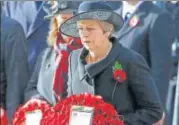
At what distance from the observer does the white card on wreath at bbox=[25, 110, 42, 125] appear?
147 inches

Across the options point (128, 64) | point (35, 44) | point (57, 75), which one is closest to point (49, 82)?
point (57, 75)

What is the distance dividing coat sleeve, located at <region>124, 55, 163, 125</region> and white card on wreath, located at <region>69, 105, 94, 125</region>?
0.36 meters

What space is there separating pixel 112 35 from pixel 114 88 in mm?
293

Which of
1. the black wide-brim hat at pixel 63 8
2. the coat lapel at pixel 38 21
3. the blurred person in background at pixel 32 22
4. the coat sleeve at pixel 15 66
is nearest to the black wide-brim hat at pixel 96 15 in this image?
the black wide-brim hat at pixel 63 8

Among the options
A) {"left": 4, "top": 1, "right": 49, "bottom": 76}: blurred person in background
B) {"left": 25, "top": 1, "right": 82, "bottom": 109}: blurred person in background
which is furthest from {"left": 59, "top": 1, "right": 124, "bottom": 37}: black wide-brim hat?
{"left": 4, "top": 1, "right": 49, "bottom": 76}: blurred person in background

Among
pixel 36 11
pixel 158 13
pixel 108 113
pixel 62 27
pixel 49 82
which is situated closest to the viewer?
pixel 108 113

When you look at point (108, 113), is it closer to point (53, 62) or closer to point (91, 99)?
point (91, 99)

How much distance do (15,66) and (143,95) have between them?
1341 mm

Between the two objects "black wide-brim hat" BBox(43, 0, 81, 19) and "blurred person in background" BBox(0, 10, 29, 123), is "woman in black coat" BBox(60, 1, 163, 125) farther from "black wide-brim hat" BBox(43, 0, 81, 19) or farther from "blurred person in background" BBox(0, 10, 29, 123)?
"blurred person in background" BBox(0, 10, 29, 123)

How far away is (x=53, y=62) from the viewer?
461cm

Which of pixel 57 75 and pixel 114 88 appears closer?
pixel 114 88

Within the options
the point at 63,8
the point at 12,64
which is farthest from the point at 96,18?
the point at 12,64

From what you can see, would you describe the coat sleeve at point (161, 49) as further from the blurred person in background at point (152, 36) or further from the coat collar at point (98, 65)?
the coat collar at point (98, 65)

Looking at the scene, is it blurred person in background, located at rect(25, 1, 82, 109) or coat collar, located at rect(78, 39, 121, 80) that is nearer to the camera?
coat collar, located at rect(78, 39, 121, 80)
